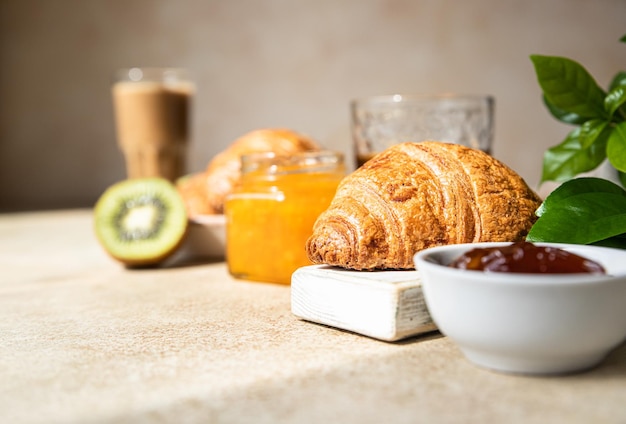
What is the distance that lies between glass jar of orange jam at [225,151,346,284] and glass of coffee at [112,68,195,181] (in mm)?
1060

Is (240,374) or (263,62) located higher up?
(263,62)

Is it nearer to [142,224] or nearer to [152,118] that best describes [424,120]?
[142,224]

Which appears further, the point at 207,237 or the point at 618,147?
the point at 207,237

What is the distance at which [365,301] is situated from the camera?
74 cm

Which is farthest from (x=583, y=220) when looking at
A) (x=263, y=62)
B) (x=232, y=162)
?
(x=263, y=62)

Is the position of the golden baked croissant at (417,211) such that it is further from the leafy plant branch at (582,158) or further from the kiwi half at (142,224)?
the kiwi half at (142,224)

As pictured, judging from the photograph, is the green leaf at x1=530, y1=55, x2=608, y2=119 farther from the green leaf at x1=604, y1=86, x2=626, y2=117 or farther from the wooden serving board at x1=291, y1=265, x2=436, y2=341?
the wooden serving board at x1=291, y1=265, x2=436, y2=341

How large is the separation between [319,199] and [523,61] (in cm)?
163

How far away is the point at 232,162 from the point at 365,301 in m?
0.74

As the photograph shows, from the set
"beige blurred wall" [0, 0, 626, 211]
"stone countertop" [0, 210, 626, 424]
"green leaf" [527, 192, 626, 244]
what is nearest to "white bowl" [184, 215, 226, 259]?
"stone countertop" [0, 210, 626, 424]

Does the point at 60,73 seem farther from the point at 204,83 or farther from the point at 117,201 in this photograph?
the point at 117,201

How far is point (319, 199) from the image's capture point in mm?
1065

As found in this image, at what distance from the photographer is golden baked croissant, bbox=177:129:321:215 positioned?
4.52 ft

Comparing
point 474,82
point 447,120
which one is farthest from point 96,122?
point 447,120
